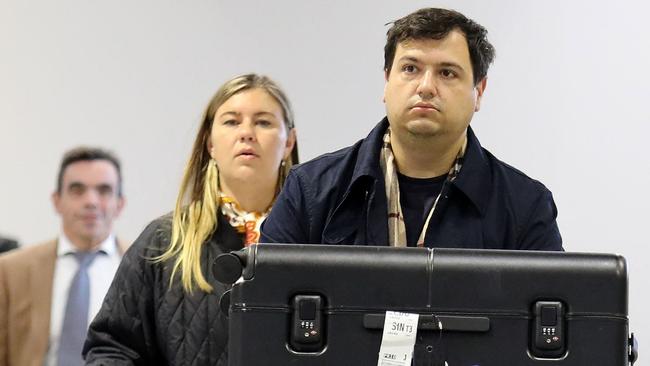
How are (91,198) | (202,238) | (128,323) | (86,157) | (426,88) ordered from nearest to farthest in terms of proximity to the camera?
(426,88)
(128,323)
(202,238)
(91,198)
(86,157)

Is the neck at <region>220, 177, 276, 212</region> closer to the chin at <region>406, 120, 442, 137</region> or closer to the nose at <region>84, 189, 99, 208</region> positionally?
the chin at <region>406, 120, 442, 137</region>

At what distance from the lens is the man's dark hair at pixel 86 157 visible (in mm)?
3473

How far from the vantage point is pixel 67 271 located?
319 centimetres

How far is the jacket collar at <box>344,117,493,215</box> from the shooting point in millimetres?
1834

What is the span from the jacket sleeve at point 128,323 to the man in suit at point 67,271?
748 millimetres

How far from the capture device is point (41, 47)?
357cm

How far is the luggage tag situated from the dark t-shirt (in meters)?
0.49

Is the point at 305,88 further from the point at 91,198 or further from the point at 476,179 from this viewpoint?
the point at 476,179

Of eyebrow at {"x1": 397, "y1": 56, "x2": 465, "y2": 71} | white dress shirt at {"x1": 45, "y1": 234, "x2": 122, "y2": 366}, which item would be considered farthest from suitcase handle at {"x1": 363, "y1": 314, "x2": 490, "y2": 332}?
white dress shirt at {"x1": 45, "y1": 234, "x2": 122, "y2": 366}

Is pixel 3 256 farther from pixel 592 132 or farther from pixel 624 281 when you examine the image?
pixel 624 281

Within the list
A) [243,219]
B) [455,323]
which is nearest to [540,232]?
[455,323]

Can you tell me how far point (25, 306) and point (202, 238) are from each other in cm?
90

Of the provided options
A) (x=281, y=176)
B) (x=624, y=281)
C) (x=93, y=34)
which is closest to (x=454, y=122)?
(x=624, y=281)

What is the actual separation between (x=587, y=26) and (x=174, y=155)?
1.40 metres
